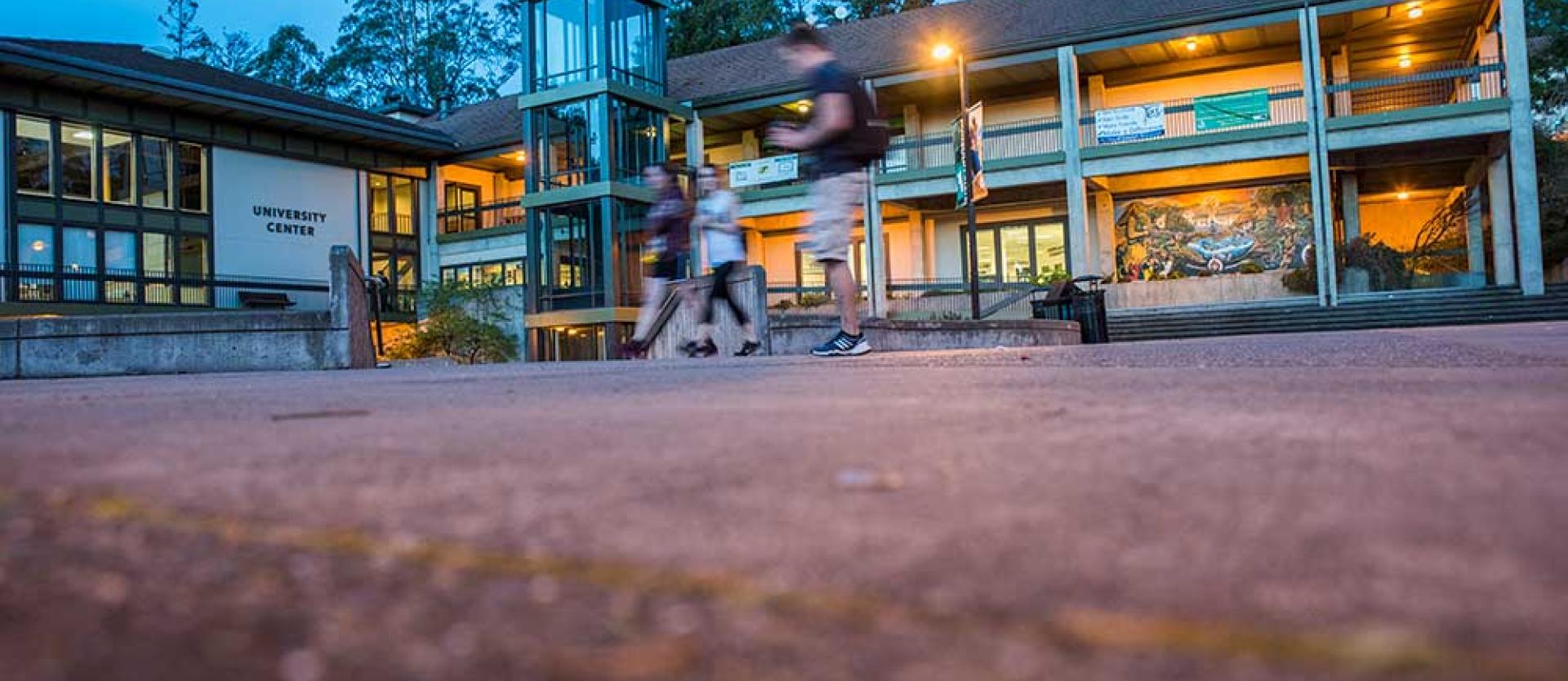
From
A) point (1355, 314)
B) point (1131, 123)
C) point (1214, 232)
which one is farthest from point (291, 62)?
point (1355, 314)

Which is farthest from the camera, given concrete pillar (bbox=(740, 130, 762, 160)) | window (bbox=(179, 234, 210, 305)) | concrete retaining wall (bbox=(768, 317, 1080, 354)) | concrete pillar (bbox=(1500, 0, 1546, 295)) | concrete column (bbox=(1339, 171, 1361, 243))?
concrete pillar (bbox=(740, 130, 762, 160))

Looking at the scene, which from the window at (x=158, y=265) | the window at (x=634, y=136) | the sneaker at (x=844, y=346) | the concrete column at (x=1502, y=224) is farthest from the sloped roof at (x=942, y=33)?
the sneaker at (x=844, y=346)

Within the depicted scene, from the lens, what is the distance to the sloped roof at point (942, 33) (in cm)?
2492

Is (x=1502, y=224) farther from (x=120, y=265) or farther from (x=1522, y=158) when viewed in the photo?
(x=120, y=265)

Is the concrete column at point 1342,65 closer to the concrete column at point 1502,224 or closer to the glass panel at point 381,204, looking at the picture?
the concrete column at point 1502,224

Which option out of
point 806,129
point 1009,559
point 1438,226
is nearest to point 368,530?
point 1009,559

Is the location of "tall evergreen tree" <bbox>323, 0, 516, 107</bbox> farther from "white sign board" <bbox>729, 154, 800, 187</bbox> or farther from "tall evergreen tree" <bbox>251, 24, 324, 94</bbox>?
"white sign board" <bbox>729, 154, 800, 187</bbox>

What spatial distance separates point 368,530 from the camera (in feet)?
4.03

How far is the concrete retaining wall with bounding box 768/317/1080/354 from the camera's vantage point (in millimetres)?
12797

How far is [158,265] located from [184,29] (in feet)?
126

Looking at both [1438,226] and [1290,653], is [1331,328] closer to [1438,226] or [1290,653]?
[1438,226]

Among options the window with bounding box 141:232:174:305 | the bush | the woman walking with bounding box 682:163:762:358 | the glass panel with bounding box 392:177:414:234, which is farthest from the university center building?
the woman walking with bounding box 682:163:762:358

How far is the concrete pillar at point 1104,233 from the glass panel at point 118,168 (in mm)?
24577

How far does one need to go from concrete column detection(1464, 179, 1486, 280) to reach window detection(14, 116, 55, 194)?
33.5 meters
